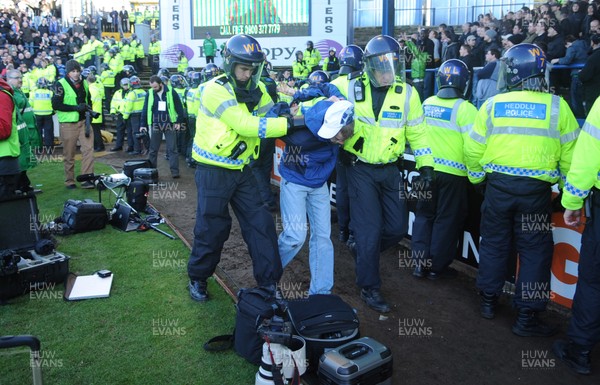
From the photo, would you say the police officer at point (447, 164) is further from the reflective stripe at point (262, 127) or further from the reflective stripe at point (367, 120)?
the reflective stripe at point (262, 127)

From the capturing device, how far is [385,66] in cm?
485

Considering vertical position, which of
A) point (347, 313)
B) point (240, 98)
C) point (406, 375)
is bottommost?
point (406, 375)

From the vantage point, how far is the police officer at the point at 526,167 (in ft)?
14.5

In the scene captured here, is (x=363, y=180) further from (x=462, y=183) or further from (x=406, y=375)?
(x=406, y=375)

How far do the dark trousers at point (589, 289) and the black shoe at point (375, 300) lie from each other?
1.57m

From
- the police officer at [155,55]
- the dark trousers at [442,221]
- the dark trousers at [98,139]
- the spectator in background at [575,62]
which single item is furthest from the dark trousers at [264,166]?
the police officer at [155,55]

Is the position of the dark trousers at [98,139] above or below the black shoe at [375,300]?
above

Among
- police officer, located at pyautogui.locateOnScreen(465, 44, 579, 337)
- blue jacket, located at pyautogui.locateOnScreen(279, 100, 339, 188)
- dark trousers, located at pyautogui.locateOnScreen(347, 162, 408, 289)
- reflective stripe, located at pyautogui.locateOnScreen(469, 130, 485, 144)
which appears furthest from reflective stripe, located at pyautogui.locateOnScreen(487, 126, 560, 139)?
blue jacket, located at pyautogui.locateOnScreen(279, 100, 339, 188)

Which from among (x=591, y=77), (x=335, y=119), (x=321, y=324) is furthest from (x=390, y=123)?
(x=591, y=77)

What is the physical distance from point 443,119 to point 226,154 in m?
2.36

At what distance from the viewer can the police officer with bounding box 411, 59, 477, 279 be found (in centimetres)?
551

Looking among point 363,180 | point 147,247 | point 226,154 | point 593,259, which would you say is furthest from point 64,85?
point 593,259

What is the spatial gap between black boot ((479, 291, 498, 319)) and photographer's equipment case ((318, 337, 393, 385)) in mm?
1607

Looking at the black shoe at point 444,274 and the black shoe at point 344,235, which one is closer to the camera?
the black shoe at point 444,274
